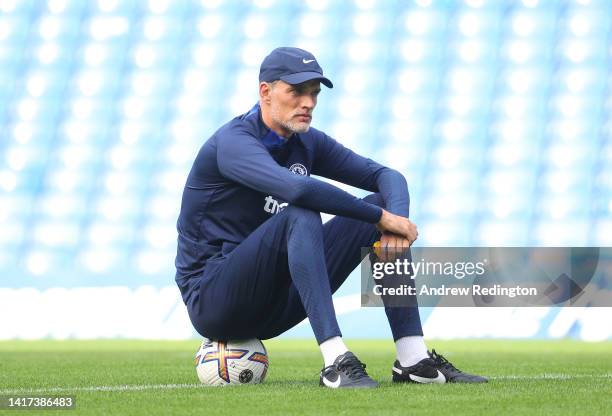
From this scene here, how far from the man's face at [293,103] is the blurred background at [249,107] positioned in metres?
10.3

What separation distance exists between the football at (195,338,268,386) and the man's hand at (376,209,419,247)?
2.04ft

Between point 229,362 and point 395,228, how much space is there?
73 cm

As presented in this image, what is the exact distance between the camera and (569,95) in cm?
1545

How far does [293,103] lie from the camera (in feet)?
11.6

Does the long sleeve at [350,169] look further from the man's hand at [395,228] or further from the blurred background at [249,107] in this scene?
the blurred background at [249,107]

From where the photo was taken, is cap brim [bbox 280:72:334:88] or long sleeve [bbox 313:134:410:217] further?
long sleeve [bbox 313:134:410:217]

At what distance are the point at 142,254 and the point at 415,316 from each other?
1167 centimetres

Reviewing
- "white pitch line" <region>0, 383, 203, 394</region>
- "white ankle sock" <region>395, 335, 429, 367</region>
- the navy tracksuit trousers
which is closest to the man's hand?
the navy tracksuit trousers

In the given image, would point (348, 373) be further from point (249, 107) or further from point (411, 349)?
point (249, 107)

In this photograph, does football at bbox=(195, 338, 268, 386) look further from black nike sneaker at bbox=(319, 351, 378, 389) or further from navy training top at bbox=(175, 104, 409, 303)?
black nike sneaker at bbox=(319, 351, 378, 389)

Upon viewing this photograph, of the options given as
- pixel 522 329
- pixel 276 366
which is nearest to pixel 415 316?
pixel 276 366

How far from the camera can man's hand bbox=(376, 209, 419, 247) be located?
342cm

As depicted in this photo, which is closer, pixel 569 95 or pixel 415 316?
pixel 415 316

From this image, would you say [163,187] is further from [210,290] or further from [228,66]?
[210,290]
